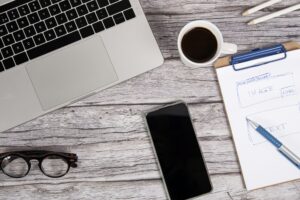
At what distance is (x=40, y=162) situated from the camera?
0.84m

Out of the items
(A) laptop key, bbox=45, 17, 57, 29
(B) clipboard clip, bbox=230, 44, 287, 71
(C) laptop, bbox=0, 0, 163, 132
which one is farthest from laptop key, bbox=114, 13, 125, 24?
(B) clipboard clip, bbox=230, 44, 287, 71

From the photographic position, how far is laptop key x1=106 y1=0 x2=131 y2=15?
83 cm

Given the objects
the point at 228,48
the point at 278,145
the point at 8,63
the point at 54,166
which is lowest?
the point at 278,145

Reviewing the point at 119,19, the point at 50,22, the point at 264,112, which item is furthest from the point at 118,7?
the point at 264,112

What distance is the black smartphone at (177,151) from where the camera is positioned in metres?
0.85

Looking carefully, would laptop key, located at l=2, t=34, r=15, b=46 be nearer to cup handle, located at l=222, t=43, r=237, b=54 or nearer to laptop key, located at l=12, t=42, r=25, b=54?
laptop key, located at l=12, t=42, r=25, b=54

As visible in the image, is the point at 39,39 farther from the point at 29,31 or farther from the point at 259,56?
the point at 259,56

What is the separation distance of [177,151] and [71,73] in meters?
0.25

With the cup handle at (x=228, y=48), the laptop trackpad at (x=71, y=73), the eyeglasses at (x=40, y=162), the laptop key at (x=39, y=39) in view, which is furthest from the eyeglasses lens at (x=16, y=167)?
the cup handle at (x=228, y=48)

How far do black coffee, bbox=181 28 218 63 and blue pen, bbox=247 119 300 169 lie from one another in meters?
0.17

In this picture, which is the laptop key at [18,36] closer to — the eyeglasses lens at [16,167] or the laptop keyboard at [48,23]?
the laptop keyboard at [48,23]

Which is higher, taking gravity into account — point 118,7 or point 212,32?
point 118,7

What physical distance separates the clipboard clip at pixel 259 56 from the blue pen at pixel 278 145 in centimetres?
12

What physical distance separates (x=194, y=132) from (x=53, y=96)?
278mm
